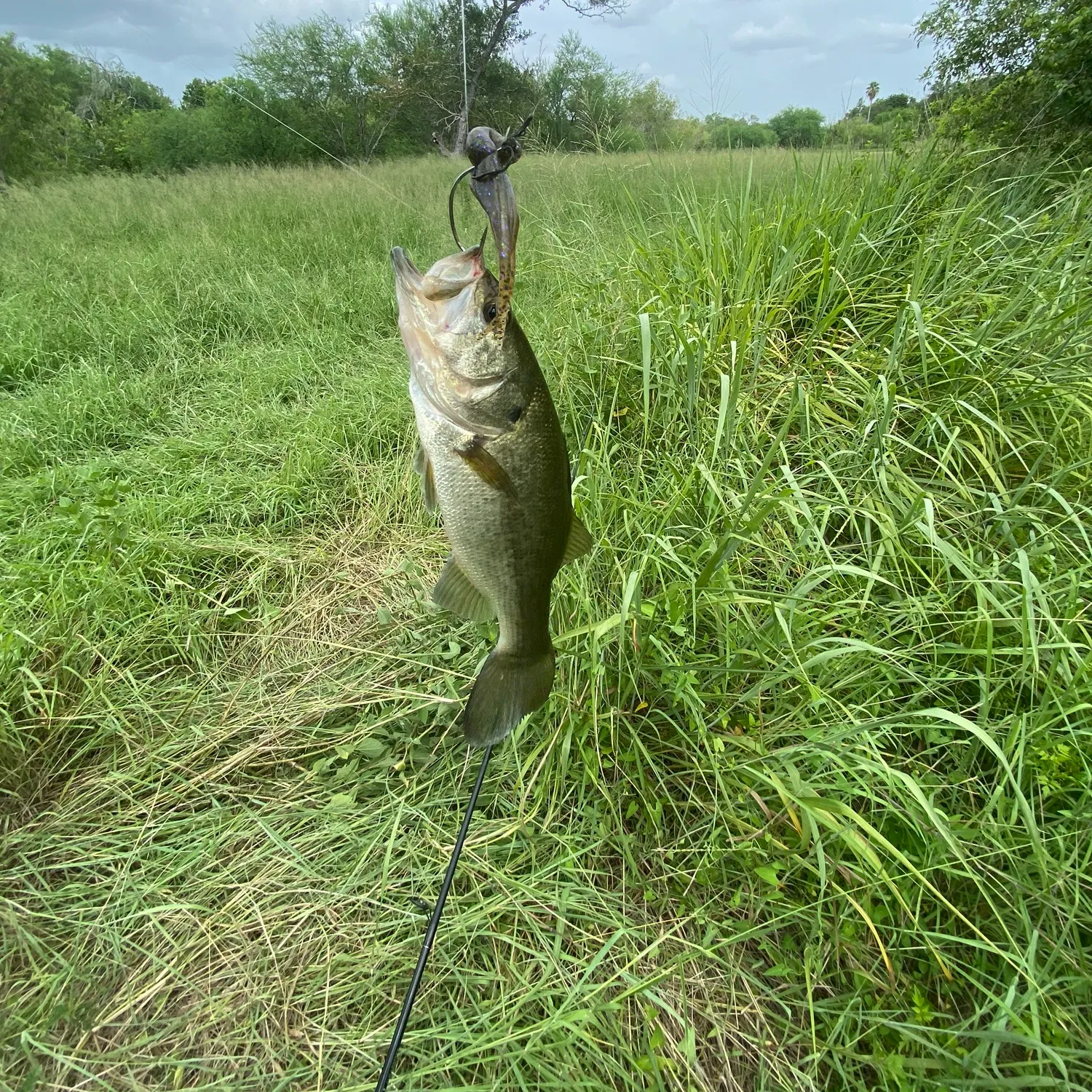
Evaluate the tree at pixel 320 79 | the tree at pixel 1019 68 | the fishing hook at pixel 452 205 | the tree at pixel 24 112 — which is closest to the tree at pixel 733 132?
the tree at pixel 1019 68

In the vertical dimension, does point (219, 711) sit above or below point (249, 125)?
below

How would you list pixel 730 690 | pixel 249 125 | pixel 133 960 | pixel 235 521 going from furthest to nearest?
pixel 249 125 → pixel 235 521 → pixel 730 690 → pixel 133 960

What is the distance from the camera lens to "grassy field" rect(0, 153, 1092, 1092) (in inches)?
51.2

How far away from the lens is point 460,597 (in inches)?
47.1

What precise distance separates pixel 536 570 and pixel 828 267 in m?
2.30

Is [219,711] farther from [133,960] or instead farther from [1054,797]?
[1054,797]

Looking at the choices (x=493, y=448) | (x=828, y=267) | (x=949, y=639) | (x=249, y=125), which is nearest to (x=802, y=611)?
(x=949, y=639)

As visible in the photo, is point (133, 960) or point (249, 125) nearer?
point (133, 960)

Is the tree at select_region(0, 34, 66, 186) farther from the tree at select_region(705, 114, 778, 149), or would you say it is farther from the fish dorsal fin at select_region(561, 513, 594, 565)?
the fish dorsal fin at select_region(561, 513, 594, 565)

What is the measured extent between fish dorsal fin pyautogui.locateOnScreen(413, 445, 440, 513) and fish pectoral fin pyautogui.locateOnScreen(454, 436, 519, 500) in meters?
0.09

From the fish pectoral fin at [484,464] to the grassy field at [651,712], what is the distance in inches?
30.8

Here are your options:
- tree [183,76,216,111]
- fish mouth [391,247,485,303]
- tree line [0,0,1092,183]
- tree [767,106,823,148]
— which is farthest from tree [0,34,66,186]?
fish mouth [391,247,485,303]

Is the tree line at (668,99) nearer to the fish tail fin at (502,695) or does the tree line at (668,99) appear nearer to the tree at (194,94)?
the fish tail fin at (502,695)

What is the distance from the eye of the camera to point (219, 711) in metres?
2.03
